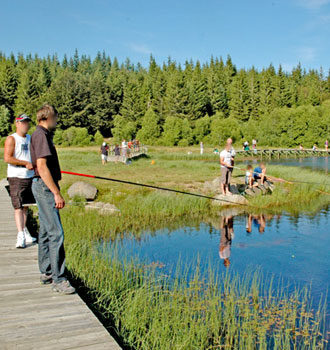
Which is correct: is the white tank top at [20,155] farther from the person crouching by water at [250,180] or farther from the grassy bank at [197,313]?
the person crouching by water at [250,180]

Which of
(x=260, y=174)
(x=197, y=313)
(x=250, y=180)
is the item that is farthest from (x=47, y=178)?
(x=260, y=174)

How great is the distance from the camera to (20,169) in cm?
572

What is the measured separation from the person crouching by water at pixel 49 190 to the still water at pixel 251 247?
311 centimetres

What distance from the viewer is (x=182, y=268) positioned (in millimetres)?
7293

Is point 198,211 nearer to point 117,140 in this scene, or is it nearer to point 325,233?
point 325,233

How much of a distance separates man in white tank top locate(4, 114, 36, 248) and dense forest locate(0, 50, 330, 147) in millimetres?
54478

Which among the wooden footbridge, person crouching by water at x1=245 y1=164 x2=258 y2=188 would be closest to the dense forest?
the wooden footbridge

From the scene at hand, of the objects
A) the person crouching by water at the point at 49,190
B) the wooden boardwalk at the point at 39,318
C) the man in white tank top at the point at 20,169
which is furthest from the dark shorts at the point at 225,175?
the person crouching by water at the point at 49,190

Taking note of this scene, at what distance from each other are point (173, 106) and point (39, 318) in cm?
6910

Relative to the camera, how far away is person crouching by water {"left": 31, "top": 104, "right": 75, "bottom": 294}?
392cm

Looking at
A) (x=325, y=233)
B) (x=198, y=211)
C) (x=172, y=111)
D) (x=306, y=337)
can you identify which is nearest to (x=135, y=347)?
(x=306, y=337)

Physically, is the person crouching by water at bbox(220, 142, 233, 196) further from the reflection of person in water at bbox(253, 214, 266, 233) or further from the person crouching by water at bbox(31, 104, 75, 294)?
the person crouching by water at bbox(31, 104, 75, 294)

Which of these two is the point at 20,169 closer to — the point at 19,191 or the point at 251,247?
the point at 19,191

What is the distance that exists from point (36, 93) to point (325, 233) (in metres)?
74.0
